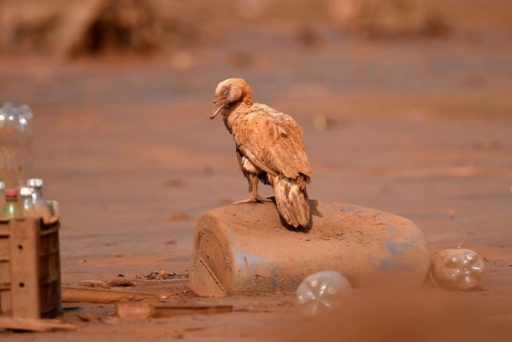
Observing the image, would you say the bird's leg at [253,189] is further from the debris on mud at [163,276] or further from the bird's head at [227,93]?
the debris on mud at [163,276]

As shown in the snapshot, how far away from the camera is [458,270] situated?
7773 mm

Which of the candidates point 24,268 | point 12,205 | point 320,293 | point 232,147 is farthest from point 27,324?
point 232,147

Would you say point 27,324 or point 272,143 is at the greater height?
point 272,143

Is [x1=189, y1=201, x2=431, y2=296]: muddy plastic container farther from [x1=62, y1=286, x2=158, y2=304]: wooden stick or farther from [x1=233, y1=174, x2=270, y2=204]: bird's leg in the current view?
[x1=62, y1=286, x2=158, y2=304]: wooden stick

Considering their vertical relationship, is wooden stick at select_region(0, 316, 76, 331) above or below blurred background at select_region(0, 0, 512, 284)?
below

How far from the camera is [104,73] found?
89.0 ft

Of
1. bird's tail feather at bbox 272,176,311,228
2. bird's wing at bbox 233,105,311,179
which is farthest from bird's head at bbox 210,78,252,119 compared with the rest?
bird's tail feather at bbox 272,176,311,228

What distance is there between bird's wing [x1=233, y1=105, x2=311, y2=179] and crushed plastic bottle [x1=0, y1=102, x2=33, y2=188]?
1.32 meters

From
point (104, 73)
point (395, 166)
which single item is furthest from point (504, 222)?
point (104, 73)

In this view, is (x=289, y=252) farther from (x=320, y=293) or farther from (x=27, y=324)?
(x=27, y=324)

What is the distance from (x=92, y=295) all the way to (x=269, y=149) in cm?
139

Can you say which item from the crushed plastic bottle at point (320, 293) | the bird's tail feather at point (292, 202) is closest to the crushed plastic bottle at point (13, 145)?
the bird's tail feather at point (292, 202)

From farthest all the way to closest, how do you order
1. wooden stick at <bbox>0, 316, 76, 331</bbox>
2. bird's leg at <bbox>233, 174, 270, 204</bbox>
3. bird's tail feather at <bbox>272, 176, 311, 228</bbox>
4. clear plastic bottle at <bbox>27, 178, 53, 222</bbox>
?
bird's leg at <bbox>233, 174, 270, 204</bbox>
bird's tail feather at <bbox>272, 176, 311, 228</bbox>
clear plastic bottle at <bbox>27, 178, 53, 222</bbox>
wooden stick at <bbox>0, 316, 76, 331</bbox>

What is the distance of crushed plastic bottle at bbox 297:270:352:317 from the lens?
683cm
